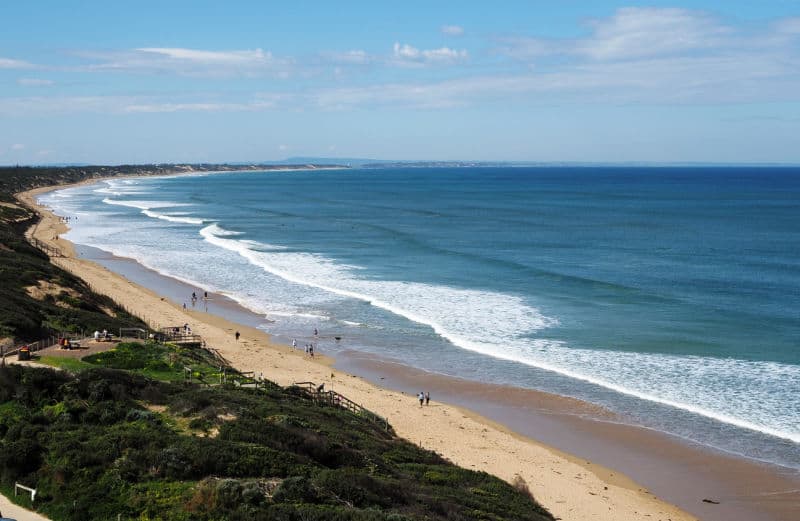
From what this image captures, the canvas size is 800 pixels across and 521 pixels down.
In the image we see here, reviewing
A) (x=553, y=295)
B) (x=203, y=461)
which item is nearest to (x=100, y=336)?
(x=203, y=461)

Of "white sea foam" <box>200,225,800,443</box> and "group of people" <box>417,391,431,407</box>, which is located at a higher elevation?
"white sea foam" <box>200,225,800,443</box>

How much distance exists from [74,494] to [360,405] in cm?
1459

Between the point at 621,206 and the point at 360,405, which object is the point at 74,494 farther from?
the point at 621,206

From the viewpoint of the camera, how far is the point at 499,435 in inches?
1043

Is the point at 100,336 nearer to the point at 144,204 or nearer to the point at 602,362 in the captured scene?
the point at 602,362

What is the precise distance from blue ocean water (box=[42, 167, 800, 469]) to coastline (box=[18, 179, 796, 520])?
1.75m

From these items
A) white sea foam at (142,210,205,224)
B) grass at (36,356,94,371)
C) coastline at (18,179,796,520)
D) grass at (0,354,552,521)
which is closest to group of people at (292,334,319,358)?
coastline at (18,179,796,520)

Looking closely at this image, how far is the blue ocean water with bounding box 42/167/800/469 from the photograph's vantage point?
99.2 feet

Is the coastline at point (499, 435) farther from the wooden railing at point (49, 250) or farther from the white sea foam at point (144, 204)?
the white sea foam at point (144, 204)

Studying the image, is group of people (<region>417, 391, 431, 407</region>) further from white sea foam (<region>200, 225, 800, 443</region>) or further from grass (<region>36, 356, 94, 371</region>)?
grass (<region>36, 356, 94, 371</region>)

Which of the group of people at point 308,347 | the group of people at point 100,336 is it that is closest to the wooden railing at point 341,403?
the group of people at point 100,336

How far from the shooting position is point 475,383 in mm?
31953

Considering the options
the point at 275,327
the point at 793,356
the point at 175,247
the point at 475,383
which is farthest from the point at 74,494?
the point at 175,247

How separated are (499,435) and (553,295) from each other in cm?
2257
